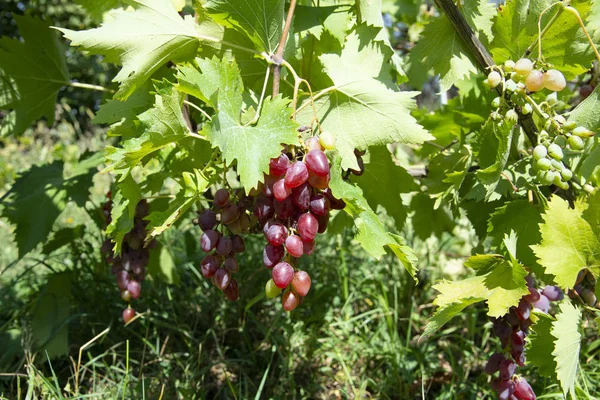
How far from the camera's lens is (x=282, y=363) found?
168 cm

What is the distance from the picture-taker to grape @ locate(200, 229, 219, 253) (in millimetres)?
1048

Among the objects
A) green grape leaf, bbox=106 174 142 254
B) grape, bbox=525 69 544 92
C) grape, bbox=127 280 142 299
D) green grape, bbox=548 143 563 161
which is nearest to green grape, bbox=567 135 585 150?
green grape, bbox=548 143 563 161

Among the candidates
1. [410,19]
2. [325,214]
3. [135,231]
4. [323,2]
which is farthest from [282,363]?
[410,19]

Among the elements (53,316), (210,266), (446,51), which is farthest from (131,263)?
(446,51)

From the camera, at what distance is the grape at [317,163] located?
86 centimetres

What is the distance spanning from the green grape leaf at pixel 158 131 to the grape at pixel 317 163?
9.9 inches

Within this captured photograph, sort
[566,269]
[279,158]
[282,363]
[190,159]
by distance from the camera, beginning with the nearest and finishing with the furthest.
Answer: [279,158], [566,269], [190,159], [282,363]

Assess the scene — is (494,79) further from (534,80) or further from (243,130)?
(243,130)

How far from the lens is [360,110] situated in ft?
3.52

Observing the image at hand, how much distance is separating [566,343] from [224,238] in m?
0.70

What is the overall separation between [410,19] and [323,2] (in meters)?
1.06

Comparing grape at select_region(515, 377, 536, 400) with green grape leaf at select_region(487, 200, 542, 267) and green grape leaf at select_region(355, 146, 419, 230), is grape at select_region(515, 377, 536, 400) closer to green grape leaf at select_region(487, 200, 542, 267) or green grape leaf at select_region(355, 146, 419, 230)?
green grape leaf at select_region(487, 200, 542, 267)

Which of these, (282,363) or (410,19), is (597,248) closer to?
(282,363)

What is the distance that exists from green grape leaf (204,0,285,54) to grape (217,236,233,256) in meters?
0.39
